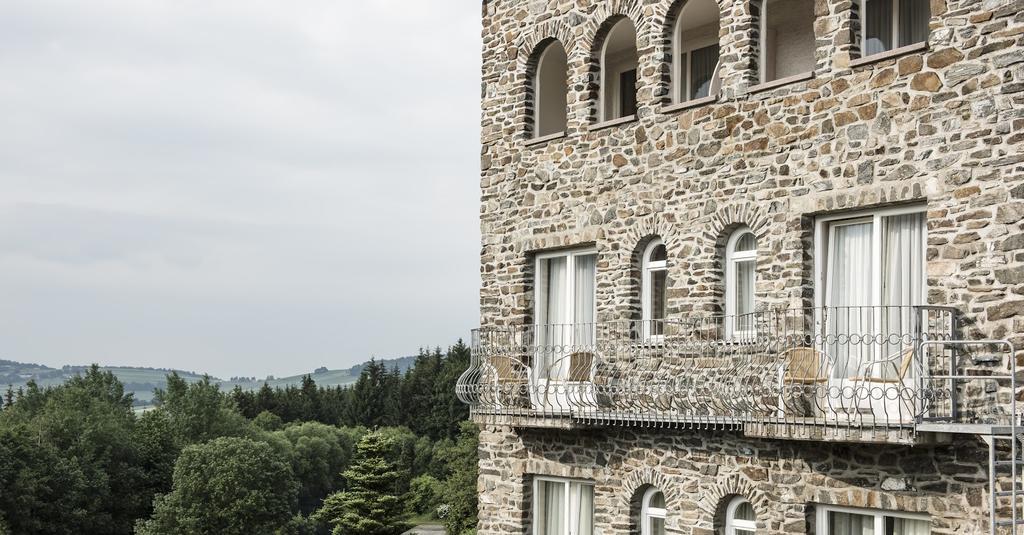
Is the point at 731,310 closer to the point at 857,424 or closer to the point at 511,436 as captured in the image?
the point at 857,424

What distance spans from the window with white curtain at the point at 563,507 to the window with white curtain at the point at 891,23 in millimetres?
7691

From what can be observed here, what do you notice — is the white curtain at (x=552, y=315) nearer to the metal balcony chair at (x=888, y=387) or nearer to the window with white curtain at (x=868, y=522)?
the window with white curtain at (x=868, y=522)

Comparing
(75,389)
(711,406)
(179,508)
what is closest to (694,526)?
(711,406)

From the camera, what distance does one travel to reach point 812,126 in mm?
15430

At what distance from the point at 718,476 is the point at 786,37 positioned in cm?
627

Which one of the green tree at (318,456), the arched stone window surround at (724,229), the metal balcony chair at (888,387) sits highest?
the arched stone window surround at (724,229)

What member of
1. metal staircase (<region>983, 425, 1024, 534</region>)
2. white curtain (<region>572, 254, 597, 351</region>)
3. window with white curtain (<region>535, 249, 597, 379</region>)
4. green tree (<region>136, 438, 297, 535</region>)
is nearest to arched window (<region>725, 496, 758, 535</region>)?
window with white curtain (<region>535, 249, 597, 379</region>)

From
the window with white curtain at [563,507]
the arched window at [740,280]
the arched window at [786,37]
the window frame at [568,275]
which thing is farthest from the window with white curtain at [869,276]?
the window with white curtain at [563,507]

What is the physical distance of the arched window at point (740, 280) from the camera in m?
16.4

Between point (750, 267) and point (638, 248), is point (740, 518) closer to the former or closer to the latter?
point (750, 267)

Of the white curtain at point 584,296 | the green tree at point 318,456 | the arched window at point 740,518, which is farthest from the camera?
the green tree at point 318,456

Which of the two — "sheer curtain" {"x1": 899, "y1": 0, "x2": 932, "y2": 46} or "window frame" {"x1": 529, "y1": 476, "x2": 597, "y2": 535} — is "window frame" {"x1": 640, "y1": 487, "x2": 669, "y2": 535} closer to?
"window frame" {"x1": 529, "y1": 476, "x2": 597, "y2": 535}

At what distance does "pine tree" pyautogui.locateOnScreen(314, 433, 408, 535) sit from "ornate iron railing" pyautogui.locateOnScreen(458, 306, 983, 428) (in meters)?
43.7

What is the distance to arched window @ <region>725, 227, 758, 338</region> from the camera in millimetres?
16375
